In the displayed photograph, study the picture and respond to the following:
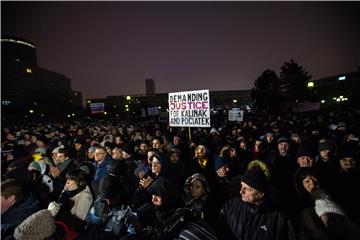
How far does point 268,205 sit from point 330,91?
90874mm

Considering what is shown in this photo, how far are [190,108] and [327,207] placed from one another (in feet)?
17.5

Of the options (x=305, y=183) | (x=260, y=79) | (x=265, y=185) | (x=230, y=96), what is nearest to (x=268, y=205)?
(x=265, y=185)

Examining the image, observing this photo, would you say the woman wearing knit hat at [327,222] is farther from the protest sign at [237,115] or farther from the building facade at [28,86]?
the building facade at [28,86]

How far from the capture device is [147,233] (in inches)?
99.3

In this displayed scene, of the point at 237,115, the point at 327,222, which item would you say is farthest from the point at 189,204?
the point at 237,115

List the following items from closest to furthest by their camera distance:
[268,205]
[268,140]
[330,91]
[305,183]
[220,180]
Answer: [268,205], [305,183], [220,180], [268,140], [330,91]

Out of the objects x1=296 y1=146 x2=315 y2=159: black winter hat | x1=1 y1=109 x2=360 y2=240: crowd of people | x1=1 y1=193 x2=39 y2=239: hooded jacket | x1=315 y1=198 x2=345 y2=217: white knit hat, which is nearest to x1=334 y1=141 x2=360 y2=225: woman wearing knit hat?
x1=1 y1=109 x2=360 y2=240: crowd of people

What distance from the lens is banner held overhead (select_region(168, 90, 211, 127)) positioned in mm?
7329

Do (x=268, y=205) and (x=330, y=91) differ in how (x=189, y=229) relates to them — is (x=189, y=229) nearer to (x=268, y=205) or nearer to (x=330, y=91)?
(x=268, y=205)

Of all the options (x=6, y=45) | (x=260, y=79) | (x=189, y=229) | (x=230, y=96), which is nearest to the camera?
(x=189, y=229)

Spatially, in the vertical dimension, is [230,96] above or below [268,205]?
above

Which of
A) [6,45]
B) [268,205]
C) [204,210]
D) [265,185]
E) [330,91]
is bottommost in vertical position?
[204,210]

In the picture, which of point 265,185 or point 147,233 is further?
point 265,185

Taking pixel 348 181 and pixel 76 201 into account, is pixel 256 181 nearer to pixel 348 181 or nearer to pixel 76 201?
pixel 348 181
